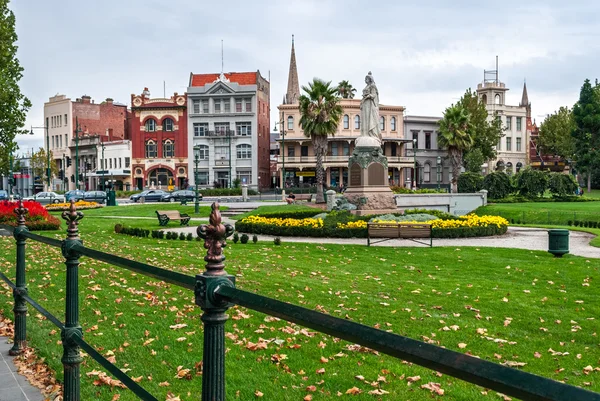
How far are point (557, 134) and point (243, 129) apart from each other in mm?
44875

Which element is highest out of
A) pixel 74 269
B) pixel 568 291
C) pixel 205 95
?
pixel 205 95

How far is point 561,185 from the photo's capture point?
5316 centimetres

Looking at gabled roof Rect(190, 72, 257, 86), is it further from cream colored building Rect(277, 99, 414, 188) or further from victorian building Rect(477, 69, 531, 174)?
victorian building Rect(477, 69, 531, 174)

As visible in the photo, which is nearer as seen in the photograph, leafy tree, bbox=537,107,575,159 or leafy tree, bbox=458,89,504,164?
leafy tree, bbox=458,89,504,164

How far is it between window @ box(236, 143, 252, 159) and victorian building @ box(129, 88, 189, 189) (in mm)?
7143

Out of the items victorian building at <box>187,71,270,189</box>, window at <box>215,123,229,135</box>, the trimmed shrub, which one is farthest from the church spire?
the trimmed shrub

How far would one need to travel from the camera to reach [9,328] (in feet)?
26.2

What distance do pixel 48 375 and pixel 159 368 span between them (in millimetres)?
1075

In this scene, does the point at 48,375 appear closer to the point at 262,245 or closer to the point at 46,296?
the point at 46,296

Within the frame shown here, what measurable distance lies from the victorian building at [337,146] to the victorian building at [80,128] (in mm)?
30975

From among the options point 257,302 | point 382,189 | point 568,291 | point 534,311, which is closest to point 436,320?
point 534,311

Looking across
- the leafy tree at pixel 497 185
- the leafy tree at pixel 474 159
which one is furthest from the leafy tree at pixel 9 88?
the leafy tree at pixel 474 159

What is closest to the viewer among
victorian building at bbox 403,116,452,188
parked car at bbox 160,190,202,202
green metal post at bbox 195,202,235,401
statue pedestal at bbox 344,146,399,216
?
green metal post at bbox 195,202,235,401

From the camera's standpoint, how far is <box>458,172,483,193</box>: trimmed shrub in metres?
56.1
